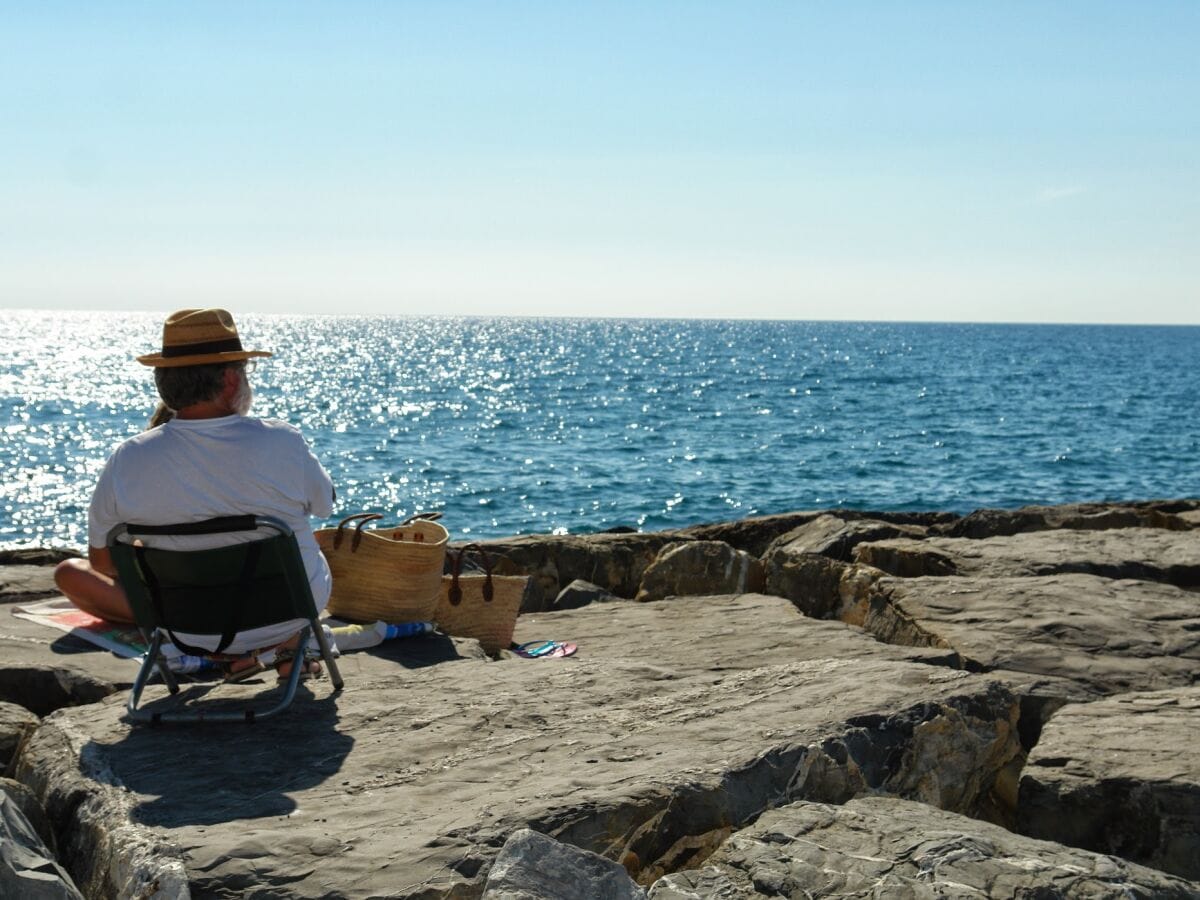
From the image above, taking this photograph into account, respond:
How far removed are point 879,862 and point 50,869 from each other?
2.11 metres

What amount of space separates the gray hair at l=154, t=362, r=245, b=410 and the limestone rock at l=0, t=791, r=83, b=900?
1480 mm

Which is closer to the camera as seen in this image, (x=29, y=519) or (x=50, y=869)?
(x=50, y=869)

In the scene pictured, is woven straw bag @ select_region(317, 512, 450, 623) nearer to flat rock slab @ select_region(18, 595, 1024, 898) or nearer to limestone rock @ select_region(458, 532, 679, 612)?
flat rock slab @ select_region(18, 595, 1024, 898)

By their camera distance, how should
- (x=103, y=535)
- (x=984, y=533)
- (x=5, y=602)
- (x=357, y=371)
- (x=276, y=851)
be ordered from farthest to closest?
1. (x=357, y=371)
2. (x=984, y=533)
3. (x=5, y=602)
4. (x=103, y=535)
5. (x=276, y=851)

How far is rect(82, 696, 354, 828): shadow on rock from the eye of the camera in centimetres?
333

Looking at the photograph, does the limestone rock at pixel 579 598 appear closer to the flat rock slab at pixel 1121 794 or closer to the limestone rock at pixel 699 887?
the flat rock slab at pixel 1121 794

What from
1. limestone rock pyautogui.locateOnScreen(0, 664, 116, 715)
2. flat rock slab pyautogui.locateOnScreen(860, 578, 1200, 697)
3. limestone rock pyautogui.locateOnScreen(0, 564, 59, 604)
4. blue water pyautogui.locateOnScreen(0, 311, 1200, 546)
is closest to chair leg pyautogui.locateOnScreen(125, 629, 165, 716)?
limestone rock pyautogui.locateOnScreen(0, 664, 116, 715)

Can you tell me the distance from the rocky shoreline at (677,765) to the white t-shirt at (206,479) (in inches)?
25.8

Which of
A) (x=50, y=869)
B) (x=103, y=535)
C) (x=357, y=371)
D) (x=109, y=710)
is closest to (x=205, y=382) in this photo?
(x=103, y=535)

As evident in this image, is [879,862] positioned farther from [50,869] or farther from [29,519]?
[29,519]

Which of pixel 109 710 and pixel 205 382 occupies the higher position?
pixel 205 382

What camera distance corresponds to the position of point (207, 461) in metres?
4.11

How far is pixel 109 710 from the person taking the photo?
4.24 m

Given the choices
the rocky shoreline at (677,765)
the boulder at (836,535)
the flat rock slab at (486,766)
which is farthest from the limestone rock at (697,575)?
the flat rock slab at (486,766)
